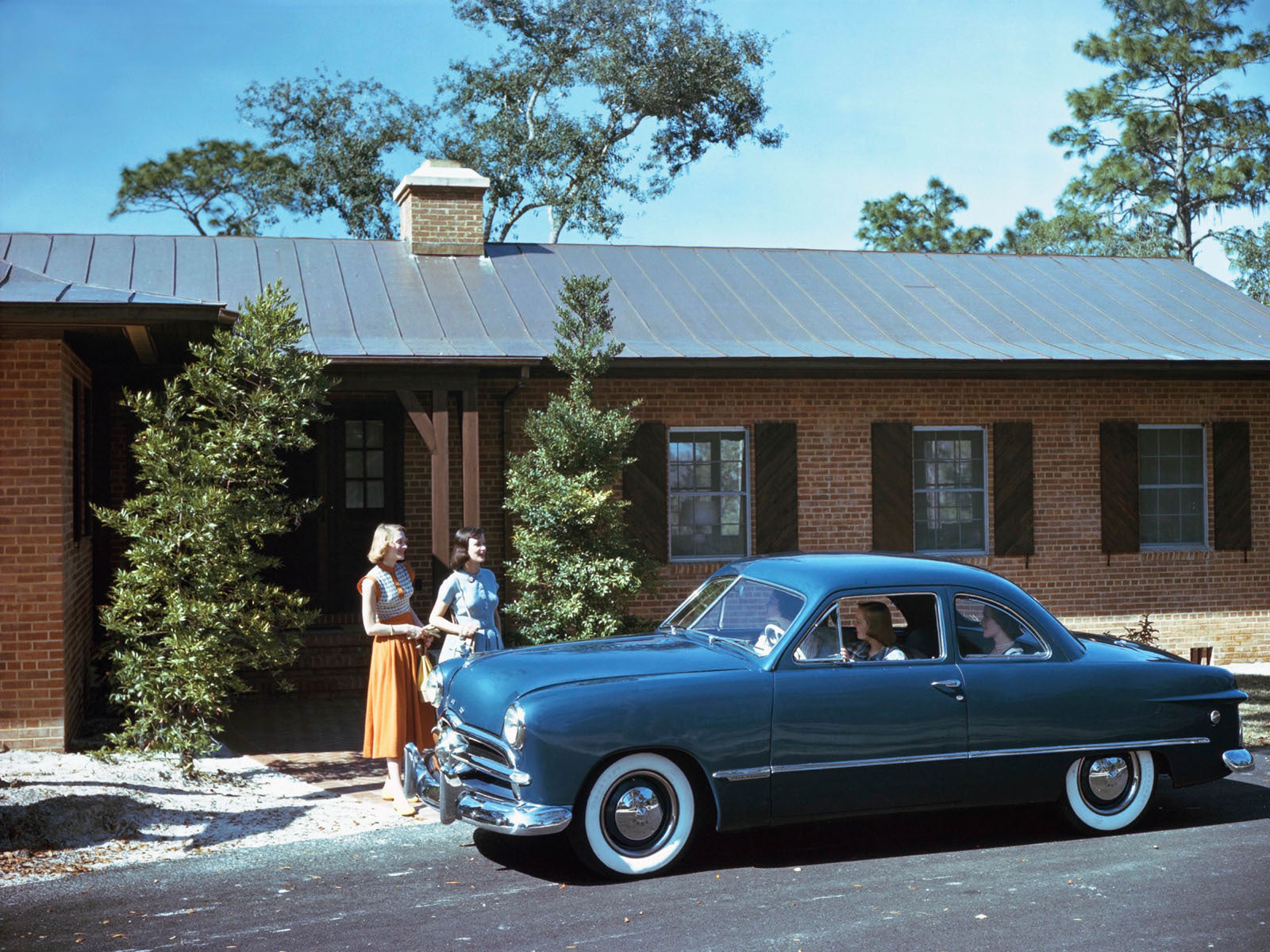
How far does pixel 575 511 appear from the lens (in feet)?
35.6

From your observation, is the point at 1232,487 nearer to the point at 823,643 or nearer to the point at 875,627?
the point at 875,627

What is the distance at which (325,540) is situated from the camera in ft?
42.9

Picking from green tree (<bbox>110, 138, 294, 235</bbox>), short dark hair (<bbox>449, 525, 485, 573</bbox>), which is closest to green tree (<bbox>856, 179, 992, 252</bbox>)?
green tree (<bbox>110, 138, 294, 235</bbox>)

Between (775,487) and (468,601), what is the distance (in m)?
6.25

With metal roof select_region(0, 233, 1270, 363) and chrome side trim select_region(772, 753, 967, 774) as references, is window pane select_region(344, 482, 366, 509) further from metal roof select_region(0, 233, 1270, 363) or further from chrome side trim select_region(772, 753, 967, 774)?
chrome side trim select_region(772, 753, 967, 774)

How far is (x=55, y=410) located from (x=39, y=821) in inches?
130

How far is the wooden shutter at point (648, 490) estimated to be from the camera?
12.8 metres

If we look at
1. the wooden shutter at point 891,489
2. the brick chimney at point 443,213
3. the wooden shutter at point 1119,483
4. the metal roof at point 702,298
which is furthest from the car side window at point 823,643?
the brick chimney at point 443,213

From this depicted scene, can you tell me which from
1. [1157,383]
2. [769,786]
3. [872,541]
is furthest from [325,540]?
[1157,383]

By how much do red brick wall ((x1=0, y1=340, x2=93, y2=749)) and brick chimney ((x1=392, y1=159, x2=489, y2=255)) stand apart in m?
6.33

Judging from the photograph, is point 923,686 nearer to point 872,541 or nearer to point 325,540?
point 872,541

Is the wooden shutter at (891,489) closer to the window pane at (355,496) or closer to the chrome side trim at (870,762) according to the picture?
the window pane at (355,496)

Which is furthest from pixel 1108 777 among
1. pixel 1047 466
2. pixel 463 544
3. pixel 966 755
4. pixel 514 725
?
pixel 1047 466

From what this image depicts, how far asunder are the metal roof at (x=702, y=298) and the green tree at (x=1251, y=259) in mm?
19784
